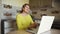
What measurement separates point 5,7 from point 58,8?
4.94 feet

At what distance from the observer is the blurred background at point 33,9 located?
350 cm

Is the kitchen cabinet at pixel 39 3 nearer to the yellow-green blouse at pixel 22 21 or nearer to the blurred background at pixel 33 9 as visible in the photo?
the blurred background at pixel 33 9

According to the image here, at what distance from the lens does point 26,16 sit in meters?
2.70

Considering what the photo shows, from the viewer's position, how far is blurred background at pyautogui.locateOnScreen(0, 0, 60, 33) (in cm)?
350

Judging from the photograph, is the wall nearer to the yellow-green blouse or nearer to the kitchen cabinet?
the kitchen cabinet

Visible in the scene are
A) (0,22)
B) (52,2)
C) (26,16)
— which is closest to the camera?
(26,16)

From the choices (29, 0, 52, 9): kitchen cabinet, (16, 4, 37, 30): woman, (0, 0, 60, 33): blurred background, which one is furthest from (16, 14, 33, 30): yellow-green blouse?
(29, 0, 52, 9): kitchen cabinet

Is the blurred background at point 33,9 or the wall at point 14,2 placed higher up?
the wall at point 14,2

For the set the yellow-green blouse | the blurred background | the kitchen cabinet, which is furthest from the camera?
the kitchen cabinet

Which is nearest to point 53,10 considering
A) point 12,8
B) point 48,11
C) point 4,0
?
point 48,11

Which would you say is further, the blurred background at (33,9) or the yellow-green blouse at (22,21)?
the blurred background at (33,9)

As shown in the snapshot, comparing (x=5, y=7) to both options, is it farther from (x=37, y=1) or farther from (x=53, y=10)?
(x=53, y=10)

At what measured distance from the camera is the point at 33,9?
13.2ft

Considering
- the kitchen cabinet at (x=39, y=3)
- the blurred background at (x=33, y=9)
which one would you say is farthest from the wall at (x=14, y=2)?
the kitchen cabinet at (x=39, y=3)
